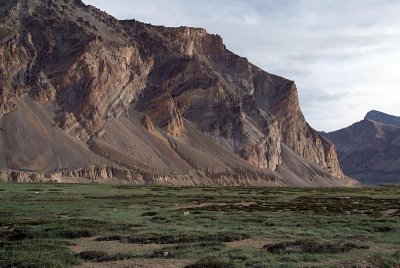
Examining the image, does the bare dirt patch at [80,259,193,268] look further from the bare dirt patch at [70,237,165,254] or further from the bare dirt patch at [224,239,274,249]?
the bare dirt patch at [224,239,274,249]

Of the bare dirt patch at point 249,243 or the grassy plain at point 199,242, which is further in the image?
the bare dirt patch at point 249,243

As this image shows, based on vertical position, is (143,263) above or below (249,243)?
above

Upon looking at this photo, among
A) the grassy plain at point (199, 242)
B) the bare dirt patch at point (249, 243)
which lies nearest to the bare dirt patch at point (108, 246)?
the grassy plain at point (199, 242)

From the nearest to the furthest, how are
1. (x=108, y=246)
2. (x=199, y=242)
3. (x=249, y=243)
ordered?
(x=108, y=246) < (x=199, y=242) < (x=249, y=243)

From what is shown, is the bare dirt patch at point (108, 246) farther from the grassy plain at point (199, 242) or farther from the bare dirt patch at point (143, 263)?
the bare dirt patch at point (143, 263)

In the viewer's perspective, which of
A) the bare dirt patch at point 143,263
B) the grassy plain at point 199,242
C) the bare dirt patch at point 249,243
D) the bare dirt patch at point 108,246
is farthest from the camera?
the bare dirt patch at point 249,243

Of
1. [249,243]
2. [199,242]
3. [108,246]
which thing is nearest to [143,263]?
[108,246]

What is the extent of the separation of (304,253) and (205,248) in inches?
181

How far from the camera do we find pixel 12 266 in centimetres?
1756

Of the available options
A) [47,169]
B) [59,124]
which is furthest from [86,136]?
[47,169]

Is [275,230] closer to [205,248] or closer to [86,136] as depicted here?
[205,248]

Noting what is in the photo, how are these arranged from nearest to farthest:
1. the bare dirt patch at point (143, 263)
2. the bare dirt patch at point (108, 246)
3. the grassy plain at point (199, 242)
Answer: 1. the bare dirt patch at point (143, 263)
2. the grassy plain at point (199, 242)
3. the bare dirt patch at point (108, 246)

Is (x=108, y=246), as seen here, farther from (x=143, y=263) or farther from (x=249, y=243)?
(x=249, y=243)

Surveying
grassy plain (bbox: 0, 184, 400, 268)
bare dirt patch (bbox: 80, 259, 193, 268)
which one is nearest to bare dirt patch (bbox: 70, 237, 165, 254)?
grassy plain (bbox: 0, 184, 400, 268)
